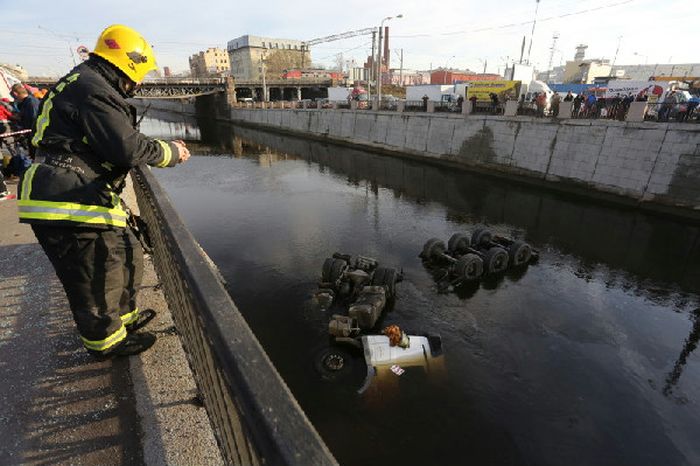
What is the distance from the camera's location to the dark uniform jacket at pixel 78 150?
8.97 ft

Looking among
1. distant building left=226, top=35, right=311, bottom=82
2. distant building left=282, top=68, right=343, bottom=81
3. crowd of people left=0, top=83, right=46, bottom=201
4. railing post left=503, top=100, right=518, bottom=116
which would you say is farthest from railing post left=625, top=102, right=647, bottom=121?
distant building left=226, top=35, right=311, bottom=82

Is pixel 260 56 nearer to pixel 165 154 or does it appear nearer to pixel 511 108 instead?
pixel 511 108

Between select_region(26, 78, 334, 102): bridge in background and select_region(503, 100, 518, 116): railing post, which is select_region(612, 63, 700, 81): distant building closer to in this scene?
select_region(26, 78, 334, 102): bridge in background

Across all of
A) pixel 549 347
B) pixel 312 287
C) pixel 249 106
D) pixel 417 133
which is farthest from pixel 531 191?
pixel 249 106

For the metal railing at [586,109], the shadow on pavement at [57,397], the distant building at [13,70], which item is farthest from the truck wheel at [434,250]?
the distant building at [13,70]

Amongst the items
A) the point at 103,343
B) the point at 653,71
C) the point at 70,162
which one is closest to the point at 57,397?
the point at 103,343

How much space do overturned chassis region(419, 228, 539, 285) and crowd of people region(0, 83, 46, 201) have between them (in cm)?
1149

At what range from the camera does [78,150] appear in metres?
2.89

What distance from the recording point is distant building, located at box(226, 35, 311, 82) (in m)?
125

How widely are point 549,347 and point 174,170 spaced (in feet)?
85.4

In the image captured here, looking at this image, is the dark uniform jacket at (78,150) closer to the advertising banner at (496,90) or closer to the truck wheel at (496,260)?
the truck wheel at (496,260)

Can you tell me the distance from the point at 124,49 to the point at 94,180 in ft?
3.81

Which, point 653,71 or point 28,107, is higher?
point 653,71

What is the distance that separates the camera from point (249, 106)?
58.9 meters
